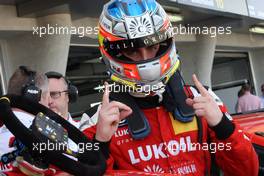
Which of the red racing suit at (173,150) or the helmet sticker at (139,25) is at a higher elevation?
the helmet sticker at (139,25)

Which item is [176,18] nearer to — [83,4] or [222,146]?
[83,4]

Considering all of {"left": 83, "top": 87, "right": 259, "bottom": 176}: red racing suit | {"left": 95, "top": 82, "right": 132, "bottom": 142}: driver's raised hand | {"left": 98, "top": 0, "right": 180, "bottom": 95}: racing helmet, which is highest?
{"left": 98, "top": 0, "right": 180, "bottom": 95}: racing helmet

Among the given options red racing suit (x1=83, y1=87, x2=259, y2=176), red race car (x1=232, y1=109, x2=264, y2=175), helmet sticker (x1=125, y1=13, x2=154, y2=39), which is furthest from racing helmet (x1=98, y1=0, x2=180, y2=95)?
red race car (x1=232, y1=109, x2=264, y2=175)

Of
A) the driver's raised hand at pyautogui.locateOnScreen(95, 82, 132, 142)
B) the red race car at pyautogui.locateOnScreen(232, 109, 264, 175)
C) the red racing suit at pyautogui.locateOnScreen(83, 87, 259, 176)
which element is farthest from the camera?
the red race car at pyautogui.locateOnScreen(232, 109, 264, 175)

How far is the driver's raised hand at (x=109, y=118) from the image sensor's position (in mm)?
2227

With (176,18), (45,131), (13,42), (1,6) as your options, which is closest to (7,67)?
(13,42)

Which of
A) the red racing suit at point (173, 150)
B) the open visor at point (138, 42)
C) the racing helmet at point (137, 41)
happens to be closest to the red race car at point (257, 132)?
the red racing suit at point (173, 150)

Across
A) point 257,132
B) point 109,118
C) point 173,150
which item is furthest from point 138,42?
point 257,132

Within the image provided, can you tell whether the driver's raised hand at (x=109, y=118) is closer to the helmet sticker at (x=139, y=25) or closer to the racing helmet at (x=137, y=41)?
the racing helmet at (x=137, y=41)

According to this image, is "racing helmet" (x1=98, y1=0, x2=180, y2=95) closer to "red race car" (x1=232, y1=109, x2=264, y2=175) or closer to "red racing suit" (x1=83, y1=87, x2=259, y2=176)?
"red racing suit" (x1=83, y1=87, x2=259, y2=176)

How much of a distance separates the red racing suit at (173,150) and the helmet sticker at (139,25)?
36cm

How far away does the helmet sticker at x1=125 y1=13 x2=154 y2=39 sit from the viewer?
2.44 meters

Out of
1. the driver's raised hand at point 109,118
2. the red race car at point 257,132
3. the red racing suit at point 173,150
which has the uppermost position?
the driver's raised hand at point 109,118

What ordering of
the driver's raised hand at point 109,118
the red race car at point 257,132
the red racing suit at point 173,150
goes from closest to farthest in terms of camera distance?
1. the driver's raised hand at point 109,118
2. the red racing suit at point 173,150
3. the red race car at point 257,132
